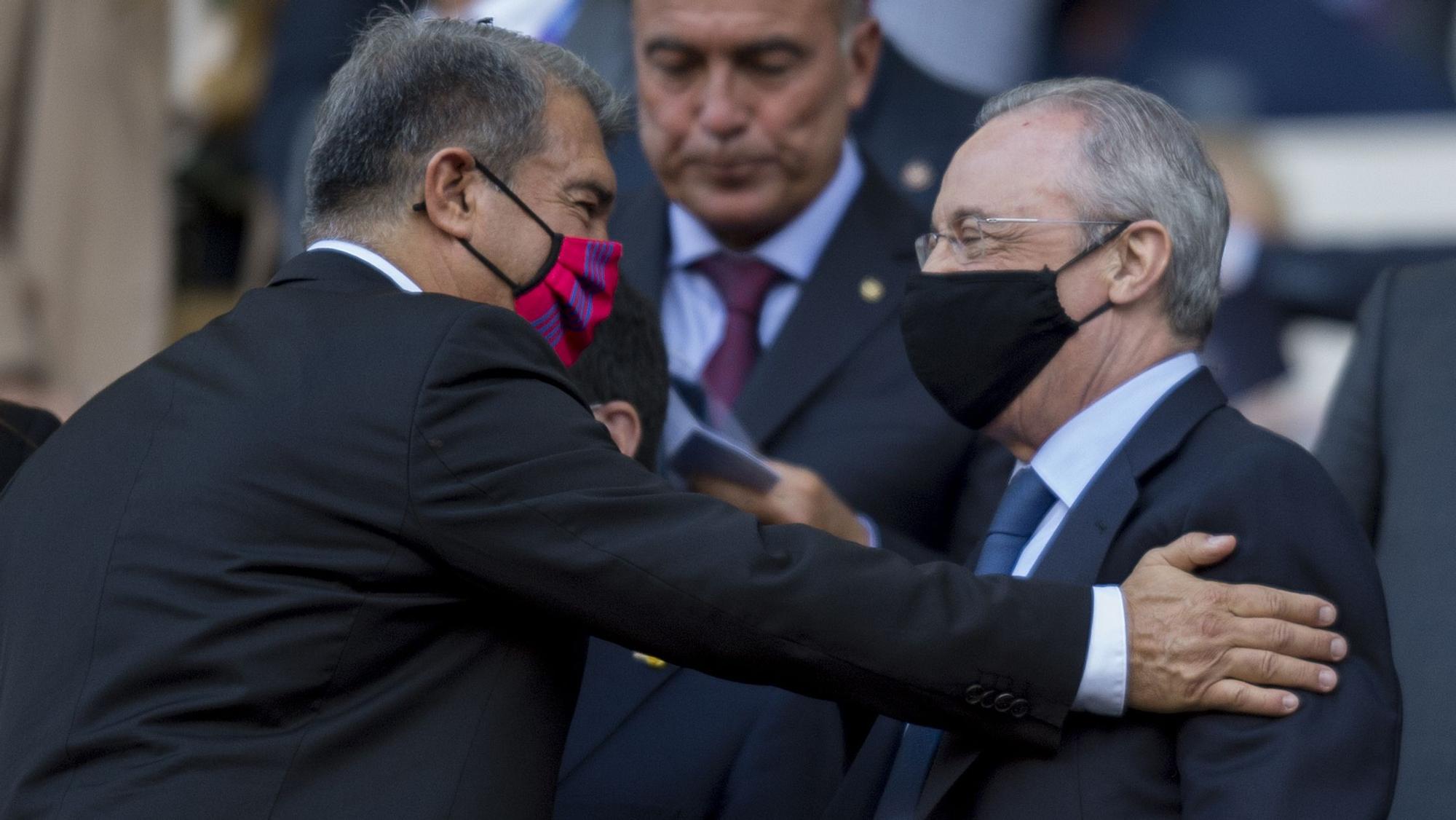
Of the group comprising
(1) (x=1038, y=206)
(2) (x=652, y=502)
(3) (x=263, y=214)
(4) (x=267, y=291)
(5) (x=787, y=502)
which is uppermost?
(1) (x=1038, y=206)

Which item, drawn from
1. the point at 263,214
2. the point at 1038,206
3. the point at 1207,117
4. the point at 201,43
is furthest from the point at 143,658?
the point at 1207,117

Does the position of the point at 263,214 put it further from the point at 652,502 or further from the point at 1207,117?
the point at 652,502

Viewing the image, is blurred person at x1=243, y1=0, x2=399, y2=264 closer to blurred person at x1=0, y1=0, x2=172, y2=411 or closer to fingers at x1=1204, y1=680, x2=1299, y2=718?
blurred person at x1=0, y1=0, x2=172, y2=411

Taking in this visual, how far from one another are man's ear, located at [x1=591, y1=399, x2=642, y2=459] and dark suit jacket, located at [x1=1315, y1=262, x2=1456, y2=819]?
4.32 feet

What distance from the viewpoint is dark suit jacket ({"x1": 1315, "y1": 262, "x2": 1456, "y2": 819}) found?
3109mm

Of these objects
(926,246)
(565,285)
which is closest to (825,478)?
(926,246)

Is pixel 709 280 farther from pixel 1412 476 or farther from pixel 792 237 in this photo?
pixel 1412 476

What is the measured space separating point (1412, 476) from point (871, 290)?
1.13 metres

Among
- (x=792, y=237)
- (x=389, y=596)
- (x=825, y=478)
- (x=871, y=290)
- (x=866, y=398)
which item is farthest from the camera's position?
(x=792, y=237)

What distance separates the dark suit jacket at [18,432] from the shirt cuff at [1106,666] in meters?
1.69

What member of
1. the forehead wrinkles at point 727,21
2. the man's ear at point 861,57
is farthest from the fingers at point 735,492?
the man's ear at point 861,57

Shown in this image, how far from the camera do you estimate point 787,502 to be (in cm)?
327

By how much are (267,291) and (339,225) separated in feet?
0.69

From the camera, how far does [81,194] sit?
18.1ft
